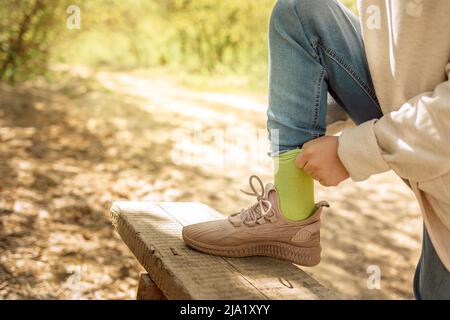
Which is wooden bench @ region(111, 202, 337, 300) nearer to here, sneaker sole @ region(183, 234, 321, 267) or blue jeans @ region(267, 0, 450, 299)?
sneaker sole @ region(183, 234, 321, 267)

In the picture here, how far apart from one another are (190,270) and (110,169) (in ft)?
8.07

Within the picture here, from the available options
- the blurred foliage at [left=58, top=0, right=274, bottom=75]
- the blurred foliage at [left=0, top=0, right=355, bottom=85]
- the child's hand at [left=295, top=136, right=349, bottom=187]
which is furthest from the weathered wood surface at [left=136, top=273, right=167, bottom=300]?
the blurred foliage at [left=58, top=0, right=274, bottom=75]

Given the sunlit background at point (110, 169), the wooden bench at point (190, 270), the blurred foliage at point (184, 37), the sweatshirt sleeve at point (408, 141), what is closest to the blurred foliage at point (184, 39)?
the blurred foliage at point (184, 37)

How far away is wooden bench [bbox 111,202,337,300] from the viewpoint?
1172mm

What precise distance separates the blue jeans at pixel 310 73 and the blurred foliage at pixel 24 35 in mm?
3160

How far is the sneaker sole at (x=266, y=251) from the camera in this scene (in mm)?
1379

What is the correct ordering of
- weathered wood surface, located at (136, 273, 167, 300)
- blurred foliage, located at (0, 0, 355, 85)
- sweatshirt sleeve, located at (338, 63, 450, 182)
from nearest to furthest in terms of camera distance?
sweatshirt sleeve, located at (338, 63, 450, 182) < weathered wood surface, located at (136, 273, 167, 300) < blurred foliage, located at (0, 0, 355, 85)

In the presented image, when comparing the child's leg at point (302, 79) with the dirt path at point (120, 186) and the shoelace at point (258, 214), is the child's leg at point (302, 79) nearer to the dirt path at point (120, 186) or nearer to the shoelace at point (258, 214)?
the shoelace at point (258, 214)

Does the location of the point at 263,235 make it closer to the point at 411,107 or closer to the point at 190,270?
the point at 190,270

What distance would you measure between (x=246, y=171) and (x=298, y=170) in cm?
262

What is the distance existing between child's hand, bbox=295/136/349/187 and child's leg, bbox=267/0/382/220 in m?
0.06

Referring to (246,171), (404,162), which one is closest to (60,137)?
(246,171)

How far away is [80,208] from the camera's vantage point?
2910 mm

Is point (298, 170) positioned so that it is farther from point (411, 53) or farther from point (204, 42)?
point (204, 42)
